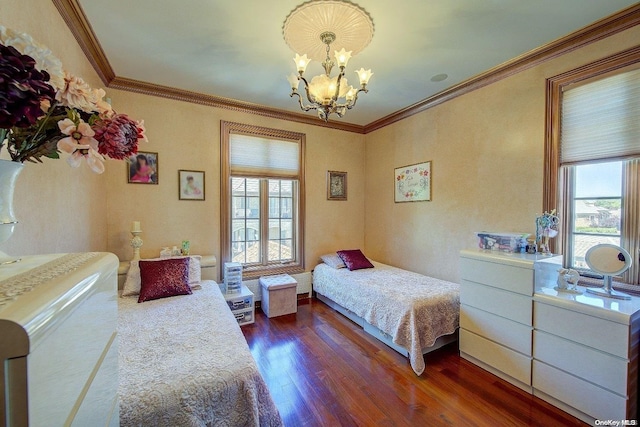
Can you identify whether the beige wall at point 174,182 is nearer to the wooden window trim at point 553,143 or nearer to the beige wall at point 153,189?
the beige wall at point 153,189

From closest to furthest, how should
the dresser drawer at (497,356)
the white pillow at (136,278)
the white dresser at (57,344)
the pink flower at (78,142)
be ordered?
the white dresser at (57,344) < the pink flower at (78,142) < the dresser drawer at (497,356) < the white pillow at (136,278)

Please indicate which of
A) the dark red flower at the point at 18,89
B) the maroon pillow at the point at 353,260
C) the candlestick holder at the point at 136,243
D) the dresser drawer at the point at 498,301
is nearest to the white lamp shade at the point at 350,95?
the dark red flower at the point at 18,89

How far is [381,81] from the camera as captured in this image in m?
2.94

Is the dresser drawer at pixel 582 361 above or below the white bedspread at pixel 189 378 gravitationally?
below

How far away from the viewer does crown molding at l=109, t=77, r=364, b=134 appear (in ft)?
9.71

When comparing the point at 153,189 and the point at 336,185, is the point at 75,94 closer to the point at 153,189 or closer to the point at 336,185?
the point at 153,189

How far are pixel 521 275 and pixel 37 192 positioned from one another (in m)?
3.46

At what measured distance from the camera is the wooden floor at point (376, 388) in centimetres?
178

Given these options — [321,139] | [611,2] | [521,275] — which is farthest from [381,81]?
[521,275]

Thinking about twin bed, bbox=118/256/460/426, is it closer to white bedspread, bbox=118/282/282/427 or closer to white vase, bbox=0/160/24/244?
white bedspread, bbox=118/282/282/427

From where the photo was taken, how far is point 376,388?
2.07m

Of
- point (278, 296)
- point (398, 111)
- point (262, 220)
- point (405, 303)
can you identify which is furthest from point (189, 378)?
point (398, 111)

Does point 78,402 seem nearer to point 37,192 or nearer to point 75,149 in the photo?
point 75,149

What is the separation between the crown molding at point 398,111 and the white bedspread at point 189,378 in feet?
7.76
